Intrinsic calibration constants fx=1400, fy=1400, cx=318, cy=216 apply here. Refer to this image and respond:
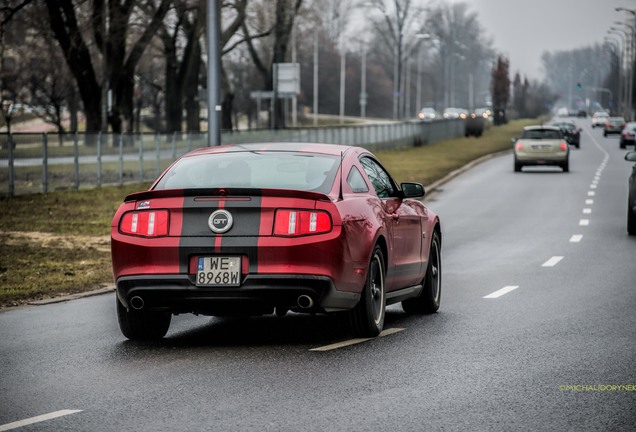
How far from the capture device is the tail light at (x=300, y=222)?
30.7 ft

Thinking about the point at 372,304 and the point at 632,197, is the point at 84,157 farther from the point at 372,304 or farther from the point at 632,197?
the point at 372,304

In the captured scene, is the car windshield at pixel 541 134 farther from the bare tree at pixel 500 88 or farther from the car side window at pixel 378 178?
the bare tree at pixel 500 88

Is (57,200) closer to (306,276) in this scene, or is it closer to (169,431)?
(306,276)

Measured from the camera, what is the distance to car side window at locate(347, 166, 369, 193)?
1027cm

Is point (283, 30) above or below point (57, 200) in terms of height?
above

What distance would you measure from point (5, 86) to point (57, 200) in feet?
146

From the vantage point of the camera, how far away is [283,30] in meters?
58.5

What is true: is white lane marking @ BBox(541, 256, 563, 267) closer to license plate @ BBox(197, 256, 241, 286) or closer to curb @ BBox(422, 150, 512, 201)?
license plate @ BBox(197, 256, 241, 286)

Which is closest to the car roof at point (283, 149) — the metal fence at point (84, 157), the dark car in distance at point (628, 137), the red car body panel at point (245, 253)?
the red car body panel at point (245, 253)

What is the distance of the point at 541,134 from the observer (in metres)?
45.9

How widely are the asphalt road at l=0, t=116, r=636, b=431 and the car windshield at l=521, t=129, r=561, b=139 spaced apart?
101 feet

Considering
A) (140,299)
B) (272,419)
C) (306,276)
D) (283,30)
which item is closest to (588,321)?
(306,276)

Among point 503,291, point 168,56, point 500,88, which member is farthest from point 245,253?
point 500,88

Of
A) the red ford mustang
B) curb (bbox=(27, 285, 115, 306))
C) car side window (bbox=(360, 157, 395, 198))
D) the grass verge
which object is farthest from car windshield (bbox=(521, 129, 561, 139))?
the red ford mustang
